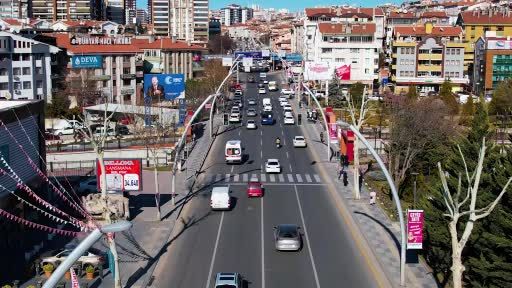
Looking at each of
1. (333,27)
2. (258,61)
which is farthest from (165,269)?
(258,61)

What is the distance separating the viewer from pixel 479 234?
27250 millimetres

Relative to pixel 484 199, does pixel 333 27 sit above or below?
above

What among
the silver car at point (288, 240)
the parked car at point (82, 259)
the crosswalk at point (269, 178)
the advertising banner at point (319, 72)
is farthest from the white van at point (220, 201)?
the advertising banner at point (319, 72)

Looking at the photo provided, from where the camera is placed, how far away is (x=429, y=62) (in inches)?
4188

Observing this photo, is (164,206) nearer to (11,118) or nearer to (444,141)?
(11,118)

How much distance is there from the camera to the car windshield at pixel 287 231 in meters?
31.3

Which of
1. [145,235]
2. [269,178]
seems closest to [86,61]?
[269,178]

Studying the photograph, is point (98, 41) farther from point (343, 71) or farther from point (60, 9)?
point (60, 9)

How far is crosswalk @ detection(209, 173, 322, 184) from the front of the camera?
4759 cm

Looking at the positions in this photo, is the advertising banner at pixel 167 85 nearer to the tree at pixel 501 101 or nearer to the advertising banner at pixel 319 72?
the advertising banner at pixel 319 72

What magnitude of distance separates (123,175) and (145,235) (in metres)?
4.55

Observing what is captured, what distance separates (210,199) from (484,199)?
17511 millimetres

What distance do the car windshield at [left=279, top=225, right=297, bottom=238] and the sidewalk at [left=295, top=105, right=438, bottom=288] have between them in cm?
350

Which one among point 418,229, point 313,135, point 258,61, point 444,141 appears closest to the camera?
point 418,229
